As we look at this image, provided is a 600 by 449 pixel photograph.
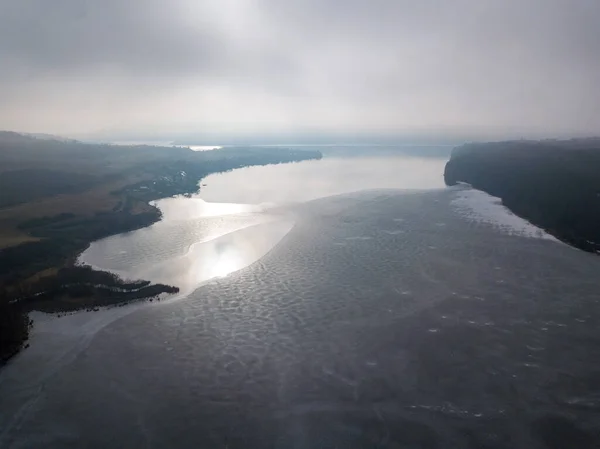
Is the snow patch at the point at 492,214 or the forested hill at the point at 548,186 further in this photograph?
the snow patch at the point at 492,214

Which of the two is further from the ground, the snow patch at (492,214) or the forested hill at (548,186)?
the forested hill at (548,186)

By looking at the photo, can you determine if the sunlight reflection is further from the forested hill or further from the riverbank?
the forested hill

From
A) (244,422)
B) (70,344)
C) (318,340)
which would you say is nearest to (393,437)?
(244,422)

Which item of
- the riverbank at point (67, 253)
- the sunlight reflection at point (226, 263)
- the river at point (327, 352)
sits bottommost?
the river at point (327, 352)

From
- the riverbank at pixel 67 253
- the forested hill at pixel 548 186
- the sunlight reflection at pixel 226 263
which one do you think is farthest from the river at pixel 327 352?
the forested hill at pixel 548 186

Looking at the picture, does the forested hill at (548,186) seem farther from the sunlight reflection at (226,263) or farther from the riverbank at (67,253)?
the riverbank at (67,253)

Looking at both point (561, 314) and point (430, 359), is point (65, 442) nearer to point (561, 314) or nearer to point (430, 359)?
point (430, 359)

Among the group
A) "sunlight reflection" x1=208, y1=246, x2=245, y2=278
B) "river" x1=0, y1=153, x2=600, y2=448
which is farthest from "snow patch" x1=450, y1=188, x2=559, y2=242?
"sunlight reflection" x1=208, y1=246, x2=245, y2=278
